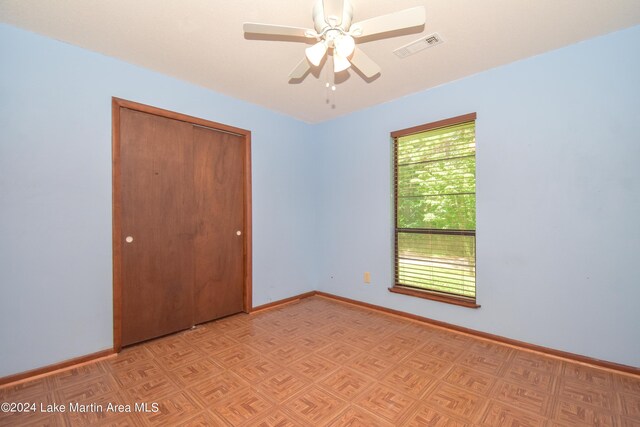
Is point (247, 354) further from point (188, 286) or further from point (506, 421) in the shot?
point (506, 421)

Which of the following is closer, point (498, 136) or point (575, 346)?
point (575, 346)

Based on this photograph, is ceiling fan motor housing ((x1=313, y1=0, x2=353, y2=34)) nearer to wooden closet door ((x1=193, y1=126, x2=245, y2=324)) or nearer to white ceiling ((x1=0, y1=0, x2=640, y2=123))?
white ceiling ((x1=0, y1=0, x2=640, y2=123))

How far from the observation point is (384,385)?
2.08 meters

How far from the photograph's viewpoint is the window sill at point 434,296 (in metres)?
2.92

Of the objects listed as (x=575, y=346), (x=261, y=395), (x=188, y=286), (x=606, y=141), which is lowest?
(x=261, y=395)

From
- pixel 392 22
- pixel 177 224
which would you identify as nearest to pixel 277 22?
pixel 392 22

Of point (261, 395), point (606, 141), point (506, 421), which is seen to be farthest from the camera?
point (606, 141)

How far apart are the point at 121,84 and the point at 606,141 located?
4.21m

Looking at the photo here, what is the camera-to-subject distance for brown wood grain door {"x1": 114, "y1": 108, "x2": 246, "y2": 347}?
2711 mm

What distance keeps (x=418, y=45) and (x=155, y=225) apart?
2.99m

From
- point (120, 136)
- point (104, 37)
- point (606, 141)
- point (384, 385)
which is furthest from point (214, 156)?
point (606, 141)

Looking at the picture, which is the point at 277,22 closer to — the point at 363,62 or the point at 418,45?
the point at 363,62

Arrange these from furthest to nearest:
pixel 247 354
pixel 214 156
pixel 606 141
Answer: pixel 214 156, pixel 247 354, pixel 606 141

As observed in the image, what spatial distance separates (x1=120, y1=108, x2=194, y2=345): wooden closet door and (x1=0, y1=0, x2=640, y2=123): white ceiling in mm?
670
